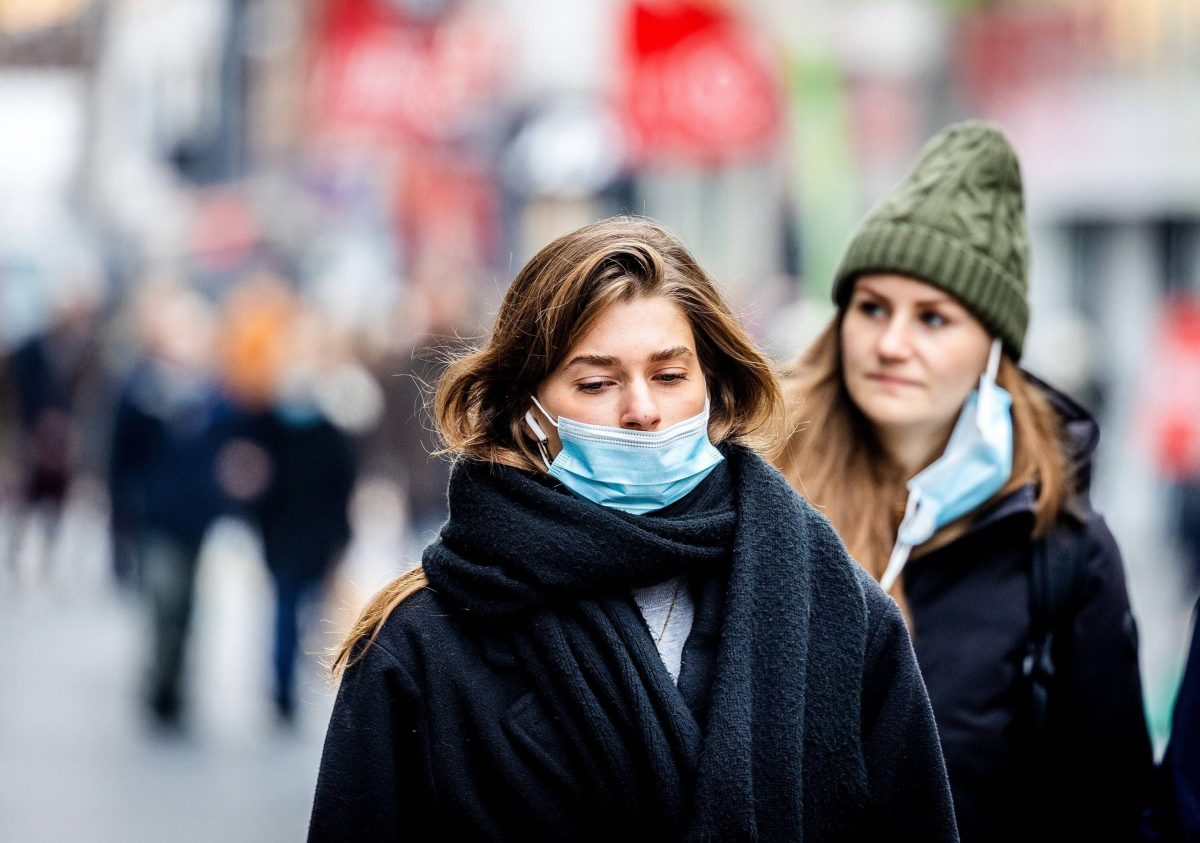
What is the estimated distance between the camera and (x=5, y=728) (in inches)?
329

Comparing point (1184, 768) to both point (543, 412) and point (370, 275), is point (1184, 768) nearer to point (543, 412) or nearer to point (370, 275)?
point (543, 412)

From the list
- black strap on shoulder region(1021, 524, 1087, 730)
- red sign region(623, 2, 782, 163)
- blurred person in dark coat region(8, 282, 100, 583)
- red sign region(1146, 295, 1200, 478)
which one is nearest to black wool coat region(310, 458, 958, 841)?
black strap on shoulder region(1021, 524, 1087, 730)

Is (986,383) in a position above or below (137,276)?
above

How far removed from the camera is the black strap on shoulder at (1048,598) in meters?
3.26

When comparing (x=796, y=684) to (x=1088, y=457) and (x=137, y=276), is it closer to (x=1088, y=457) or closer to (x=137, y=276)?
(x=1088, y=457)

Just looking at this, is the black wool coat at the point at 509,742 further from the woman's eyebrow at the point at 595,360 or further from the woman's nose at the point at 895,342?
the woman's nose at the point at 895,342

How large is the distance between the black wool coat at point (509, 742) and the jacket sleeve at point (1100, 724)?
0.88 metres

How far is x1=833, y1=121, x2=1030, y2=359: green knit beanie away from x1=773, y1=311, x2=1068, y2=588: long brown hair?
132mm

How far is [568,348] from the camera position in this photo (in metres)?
2.48

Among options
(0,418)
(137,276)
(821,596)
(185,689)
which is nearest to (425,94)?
(0,418)

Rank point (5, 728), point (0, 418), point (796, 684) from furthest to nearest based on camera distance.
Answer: point (0, 418), point (5, 728), point (796, 684)

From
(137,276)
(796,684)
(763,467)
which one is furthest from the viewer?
(137,276)

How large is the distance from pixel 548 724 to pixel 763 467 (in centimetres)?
52

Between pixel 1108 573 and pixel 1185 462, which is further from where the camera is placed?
pixel 1185 462
